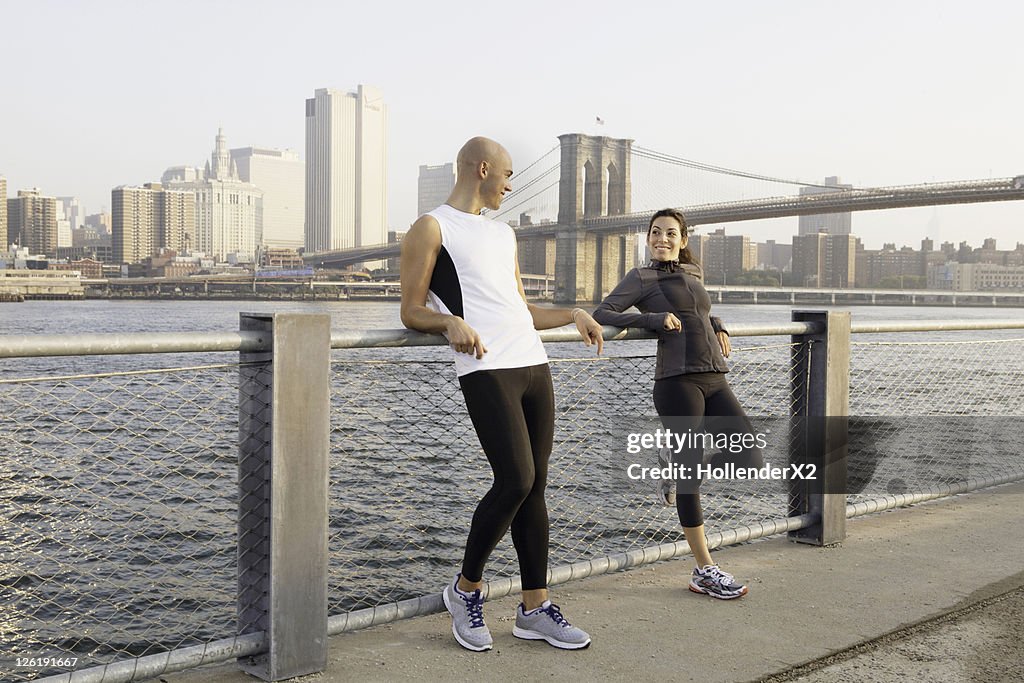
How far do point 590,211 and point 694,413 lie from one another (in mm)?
50108

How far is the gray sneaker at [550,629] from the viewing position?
260 centimetres

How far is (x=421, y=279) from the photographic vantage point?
246cm

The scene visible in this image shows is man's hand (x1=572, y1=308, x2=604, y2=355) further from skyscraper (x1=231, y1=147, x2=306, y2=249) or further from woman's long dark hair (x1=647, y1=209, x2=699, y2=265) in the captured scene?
skyscraper (x1=231, y1=147, x2=306, y2=249)

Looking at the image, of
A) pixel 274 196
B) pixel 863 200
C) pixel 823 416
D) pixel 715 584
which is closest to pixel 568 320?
pixel 715 584

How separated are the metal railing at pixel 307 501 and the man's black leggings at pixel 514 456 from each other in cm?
22

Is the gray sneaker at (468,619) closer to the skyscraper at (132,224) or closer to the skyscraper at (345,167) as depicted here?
the skyscraper at (132,224)

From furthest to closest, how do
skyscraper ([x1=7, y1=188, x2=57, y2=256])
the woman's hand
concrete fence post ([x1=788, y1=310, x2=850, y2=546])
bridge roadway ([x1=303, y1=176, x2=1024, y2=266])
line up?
skyscraper ([x1=7, y1=188, x2=57, y2=256]) < bridge roadway ([x1=303, y1=176, x2=1024, y2=266]) < concrete fence post ([x1=788, y1=310, x2=850, y2=546]) < the woman's hand

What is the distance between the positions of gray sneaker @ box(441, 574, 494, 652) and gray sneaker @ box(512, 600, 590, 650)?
0.10 meters

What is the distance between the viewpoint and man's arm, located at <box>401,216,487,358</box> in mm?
2439

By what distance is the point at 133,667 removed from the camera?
7.20 ft

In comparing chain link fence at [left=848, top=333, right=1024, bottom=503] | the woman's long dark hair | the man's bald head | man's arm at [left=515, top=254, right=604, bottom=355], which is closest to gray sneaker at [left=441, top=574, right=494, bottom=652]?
man's arm at [left=515, top=254, right=604, bottom=355]
